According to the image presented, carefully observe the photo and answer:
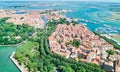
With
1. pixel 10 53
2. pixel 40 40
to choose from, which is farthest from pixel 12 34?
pixel 10 53

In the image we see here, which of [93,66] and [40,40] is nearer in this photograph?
[93,66]

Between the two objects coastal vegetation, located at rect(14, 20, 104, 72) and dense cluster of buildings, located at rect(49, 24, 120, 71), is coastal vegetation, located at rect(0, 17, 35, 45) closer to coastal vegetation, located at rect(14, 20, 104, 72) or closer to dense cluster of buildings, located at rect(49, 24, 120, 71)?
coastal vegetation, located at rect(14, 20, 104, 72)

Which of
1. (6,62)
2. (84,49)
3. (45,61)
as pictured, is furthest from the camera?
(84,49)

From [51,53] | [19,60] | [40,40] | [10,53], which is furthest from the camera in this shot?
[40,40]

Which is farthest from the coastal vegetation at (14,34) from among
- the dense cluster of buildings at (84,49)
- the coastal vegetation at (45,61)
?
the dense cluster of buildings at (84,49)

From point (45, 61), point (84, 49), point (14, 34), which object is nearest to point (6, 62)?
point (45, 61)

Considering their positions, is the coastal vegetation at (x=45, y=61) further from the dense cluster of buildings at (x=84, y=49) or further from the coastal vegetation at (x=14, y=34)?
the coastal vegetation at (x=14, y=34)

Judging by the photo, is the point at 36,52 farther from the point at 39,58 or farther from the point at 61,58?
the point at 61,58

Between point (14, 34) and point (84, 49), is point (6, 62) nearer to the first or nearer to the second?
point (84, 49)
